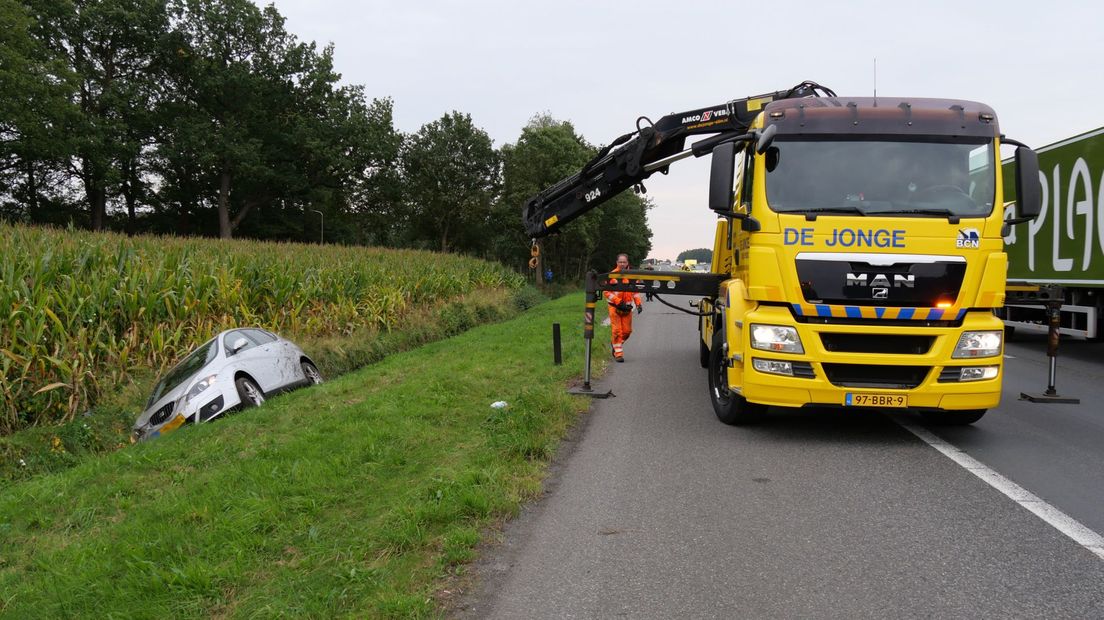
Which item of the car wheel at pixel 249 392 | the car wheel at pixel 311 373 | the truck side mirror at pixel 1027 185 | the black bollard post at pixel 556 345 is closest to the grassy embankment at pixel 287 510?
the car wheel at pixel 249 392

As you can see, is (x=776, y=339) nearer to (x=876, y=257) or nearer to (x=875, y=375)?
(x=875, y=375)

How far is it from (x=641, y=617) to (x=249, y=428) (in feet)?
18.6

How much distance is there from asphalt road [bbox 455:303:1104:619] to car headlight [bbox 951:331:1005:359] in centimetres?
83

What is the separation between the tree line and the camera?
40.5m

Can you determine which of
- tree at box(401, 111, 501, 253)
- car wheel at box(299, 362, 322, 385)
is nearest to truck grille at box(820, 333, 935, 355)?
car wheel at box(299, 362, 322, 385)

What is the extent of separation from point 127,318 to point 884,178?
10145 mm

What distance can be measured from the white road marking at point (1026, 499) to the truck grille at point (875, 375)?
2.17 feet

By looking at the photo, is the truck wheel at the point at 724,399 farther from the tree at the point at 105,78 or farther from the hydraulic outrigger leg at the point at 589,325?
the tree at the point at 105,78

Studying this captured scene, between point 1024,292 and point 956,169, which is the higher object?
point 956,169

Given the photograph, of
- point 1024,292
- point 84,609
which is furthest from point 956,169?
point 1024,292

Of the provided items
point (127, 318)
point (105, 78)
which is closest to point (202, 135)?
point (105, 78)

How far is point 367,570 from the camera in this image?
147 inches

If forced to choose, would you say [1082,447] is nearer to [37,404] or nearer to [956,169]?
[956,169]

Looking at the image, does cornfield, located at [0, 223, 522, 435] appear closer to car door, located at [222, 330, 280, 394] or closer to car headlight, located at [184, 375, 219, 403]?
car door, located at [222, 330, 280, 394]
